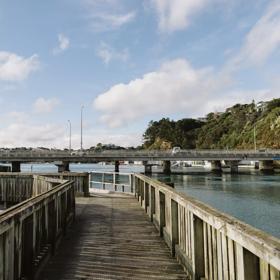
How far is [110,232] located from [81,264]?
243 centimetres

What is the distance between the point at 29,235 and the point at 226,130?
509 ft

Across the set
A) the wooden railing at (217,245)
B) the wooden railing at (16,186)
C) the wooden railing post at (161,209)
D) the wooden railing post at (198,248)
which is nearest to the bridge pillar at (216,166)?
the wooden railing at (16,186)

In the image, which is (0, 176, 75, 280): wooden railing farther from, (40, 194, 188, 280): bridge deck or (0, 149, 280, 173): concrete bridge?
(0, 149, 280, 173): concrete bridge

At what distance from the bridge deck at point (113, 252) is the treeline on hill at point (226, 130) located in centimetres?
9954

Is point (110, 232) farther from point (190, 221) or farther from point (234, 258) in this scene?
point (234, 258)

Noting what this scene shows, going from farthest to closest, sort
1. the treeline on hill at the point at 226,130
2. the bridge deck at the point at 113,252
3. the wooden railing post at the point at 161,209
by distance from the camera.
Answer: the treeline on hill at the point at 226,130, the wooden railing post at the point at 161,209, the bridge deck at the point at 113,252

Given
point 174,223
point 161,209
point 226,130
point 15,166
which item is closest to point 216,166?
point 15,166

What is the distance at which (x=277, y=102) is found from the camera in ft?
408

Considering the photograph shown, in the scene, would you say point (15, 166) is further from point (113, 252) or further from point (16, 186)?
point (113, 252)

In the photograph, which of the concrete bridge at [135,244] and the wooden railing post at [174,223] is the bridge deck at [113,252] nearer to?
the concrete bridge at [135,244]

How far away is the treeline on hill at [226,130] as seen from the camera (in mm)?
112031

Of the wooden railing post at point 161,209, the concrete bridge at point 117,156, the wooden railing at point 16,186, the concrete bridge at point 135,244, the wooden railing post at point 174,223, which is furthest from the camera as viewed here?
the concrete bridge at point 117,156

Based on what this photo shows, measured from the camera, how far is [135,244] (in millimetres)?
6848

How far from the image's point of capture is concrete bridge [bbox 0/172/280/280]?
2.77m
